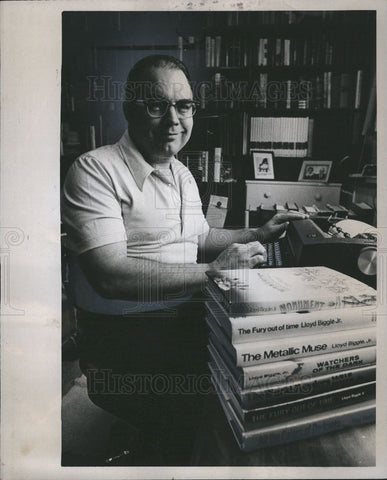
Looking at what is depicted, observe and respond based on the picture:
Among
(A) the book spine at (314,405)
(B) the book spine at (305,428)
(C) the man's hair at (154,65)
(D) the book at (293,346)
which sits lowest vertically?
(B) the book spine at (305,428)

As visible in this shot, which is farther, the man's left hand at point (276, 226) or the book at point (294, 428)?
the man's left hand at point (276, 226)

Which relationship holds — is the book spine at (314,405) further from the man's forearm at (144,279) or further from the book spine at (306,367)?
the man's forearm at (144,279)

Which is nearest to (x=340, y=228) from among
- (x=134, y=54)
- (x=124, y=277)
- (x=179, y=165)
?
(x=179, y=165)

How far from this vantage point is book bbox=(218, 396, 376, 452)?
69 cm

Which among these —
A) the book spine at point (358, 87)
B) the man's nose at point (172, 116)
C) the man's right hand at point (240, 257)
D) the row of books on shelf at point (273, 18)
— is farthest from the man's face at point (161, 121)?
the book spine at point (358, 87)

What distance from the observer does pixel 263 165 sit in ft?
3.08

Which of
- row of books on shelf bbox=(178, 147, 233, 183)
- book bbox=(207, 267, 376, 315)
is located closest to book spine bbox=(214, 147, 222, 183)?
row of books on shelf bbox=(178, 147, 233, 183)

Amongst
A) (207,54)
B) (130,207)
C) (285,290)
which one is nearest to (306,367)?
(285,290)

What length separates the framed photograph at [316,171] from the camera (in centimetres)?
91

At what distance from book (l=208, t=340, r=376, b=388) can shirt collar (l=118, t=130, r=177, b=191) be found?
411 mm

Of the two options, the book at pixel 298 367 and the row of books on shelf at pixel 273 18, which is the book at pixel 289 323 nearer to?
the book at pixel 298 367

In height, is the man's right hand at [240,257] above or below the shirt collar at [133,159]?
below

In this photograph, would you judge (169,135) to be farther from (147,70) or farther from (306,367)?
(306,367)

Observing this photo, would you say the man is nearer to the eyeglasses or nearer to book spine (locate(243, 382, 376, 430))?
the eyeglasses
